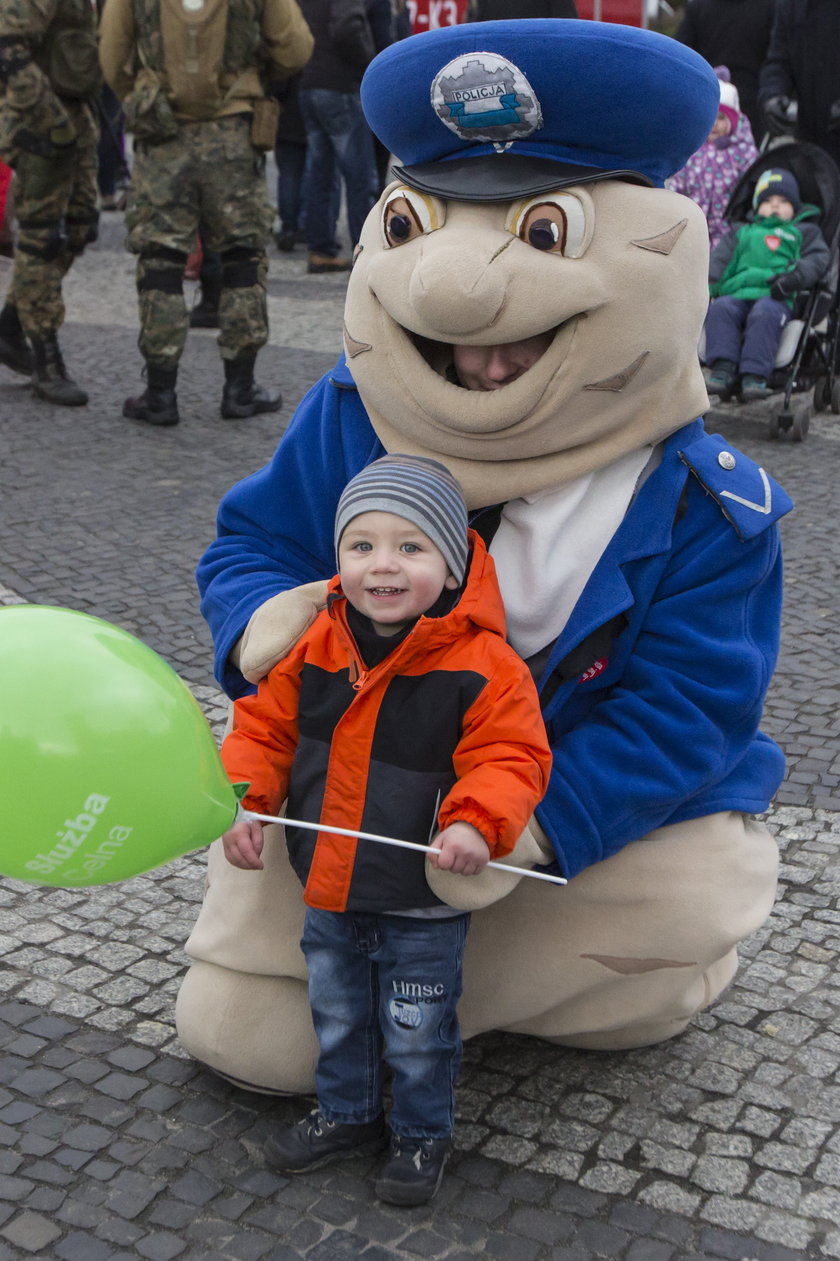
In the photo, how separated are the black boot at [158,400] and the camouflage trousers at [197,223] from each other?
0.12m

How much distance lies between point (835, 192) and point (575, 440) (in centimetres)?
574

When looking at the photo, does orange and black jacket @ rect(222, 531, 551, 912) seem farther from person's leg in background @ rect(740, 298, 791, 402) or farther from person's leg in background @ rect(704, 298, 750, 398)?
person's leg in background @ rect(704, 298, 750, 398)

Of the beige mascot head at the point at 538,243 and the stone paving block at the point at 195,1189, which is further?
the stone paving block at the point at 195,1189

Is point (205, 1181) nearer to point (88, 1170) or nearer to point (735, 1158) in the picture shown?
point (88, 1170)

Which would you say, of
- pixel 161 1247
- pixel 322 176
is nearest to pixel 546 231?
pixel 161 1247

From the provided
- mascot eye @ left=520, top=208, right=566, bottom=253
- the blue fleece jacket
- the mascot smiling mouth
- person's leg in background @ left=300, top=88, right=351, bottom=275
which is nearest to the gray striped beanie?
the mascot smiling mouth

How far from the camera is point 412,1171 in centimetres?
267

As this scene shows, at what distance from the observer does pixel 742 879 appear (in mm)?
2902

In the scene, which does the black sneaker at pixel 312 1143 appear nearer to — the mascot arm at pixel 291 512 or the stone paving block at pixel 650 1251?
the stone paving block at pixel 650 1251

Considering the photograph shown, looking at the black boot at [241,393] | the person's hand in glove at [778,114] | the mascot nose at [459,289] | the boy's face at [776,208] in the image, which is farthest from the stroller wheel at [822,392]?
the mascot nose at [459,289]

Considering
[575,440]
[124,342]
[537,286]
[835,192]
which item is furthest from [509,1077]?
[124,342]

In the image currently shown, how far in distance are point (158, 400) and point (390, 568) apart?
5.51 m

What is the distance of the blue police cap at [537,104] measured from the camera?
8.41 ft

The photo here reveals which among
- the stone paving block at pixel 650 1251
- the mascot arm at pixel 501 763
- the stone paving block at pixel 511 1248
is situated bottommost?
the stone paving block at pixel 511 1248
